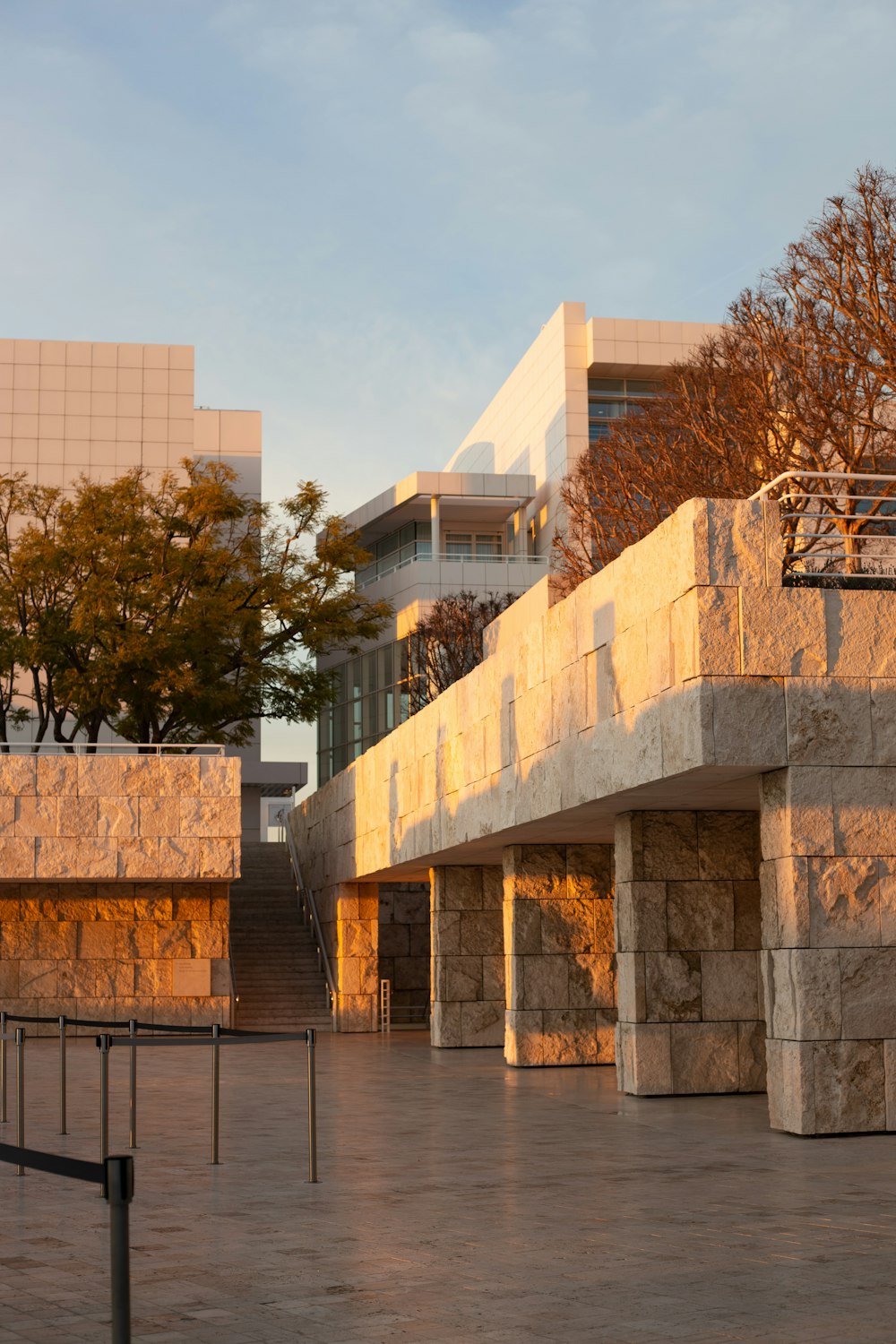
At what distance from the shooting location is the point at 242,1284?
7.26m

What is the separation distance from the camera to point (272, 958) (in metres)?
34.9

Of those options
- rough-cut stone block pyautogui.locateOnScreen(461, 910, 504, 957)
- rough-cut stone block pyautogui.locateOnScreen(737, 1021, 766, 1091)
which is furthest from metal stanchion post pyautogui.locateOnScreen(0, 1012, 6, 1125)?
rough-cut stone block pyautogui.locateOnScreen(461, 910, 504, 957)

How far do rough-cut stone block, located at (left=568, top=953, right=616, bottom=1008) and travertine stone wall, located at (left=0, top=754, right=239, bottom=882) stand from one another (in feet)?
30.8

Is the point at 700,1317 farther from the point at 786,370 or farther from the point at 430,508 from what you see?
the point at 430,508

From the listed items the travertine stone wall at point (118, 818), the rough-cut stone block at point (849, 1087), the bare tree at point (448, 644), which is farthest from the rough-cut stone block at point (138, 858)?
the rough-cut stone block at point (849, 1087)

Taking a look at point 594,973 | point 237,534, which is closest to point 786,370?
point 594,973

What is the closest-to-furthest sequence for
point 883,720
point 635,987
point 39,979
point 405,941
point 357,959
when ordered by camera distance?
point 883,720 → point 635,987 → point 39,979 → point 357,959 → point 405,941

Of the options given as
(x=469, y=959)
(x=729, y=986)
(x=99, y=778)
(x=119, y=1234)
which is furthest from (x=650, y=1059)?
(x=99, y=778)

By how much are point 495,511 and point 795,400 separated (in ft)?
108

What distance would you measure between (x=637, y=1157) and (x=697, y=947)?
5.21 metres

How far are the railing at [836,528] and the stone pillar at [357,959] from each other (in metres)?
11.7

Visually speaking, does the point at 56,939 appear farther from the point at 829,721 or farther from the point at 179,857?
the point at 829,721

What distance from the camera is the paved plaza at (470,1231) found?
21.4 ft

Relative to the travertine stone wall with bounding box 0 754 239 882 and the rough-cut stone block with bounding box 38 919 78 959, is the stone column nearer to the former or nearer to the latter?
the travertine stone wall with bounding box 0 754 239 882
